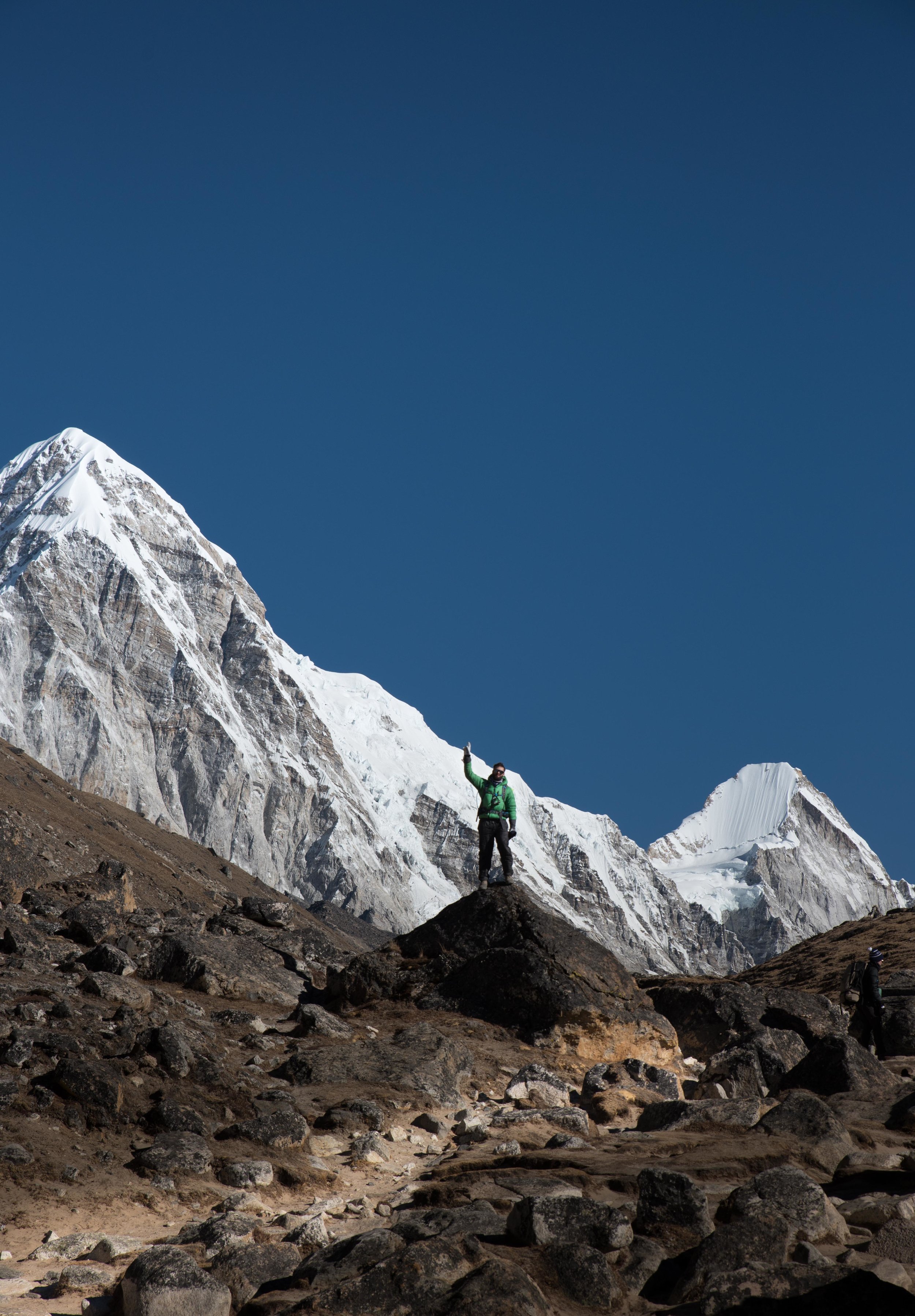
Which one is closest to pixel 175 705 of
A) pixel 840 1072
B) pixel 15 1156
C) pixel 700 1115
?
pixel 840 1072

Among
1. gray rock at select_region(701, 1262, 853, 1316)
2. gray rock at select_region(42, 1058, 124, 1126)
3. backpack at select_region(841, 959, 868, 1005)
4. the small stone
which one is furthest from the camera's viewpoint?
backpack at select_region(841, 959, 868, 1005)

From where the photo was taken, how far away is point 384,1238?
286 inches

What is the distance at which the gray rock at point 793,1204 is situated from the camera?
775 cm

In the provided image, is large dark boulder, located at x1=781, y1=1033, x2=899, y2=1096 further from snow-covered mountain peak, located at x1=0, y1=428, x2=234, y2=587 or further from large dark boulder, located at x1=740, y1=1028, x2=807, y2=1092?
snow-covered mountain peak, located at x1=0, y1=428, x2=234, y2=587

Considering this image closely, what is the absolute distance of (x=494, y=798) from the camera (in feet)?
63.1

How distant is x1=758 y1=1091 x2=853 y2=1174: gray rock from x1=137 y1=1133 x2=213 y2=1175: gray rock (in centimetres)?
521

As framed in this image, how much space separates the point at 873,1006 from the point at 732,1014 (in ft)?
8.12

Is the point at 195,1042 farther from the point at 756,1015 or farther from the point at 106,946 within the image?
the point at 756,1015

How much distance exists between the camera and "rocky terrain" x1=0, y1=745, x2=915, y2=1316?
7023mm

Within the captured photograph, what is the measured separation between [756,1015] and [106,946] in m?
9.78

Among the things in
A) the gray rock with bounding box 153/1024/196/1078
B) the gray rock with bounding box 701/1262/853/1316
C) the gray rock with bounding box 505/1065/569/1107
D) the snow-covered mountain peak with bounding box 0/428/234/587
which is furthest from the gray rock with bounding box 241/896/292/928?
the snow-covered mountain peak with bounding box 0/428/234/587

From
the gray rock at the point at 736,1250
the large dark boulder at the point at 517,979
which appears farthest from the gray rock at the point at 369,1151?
the large dark boulder at the point at 517,979

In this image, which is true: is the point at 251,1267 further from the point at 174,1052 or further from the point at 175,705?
the point at 175,705

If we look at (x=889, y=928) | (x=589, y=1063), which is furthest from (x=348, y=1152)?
(x=889, y=928)
